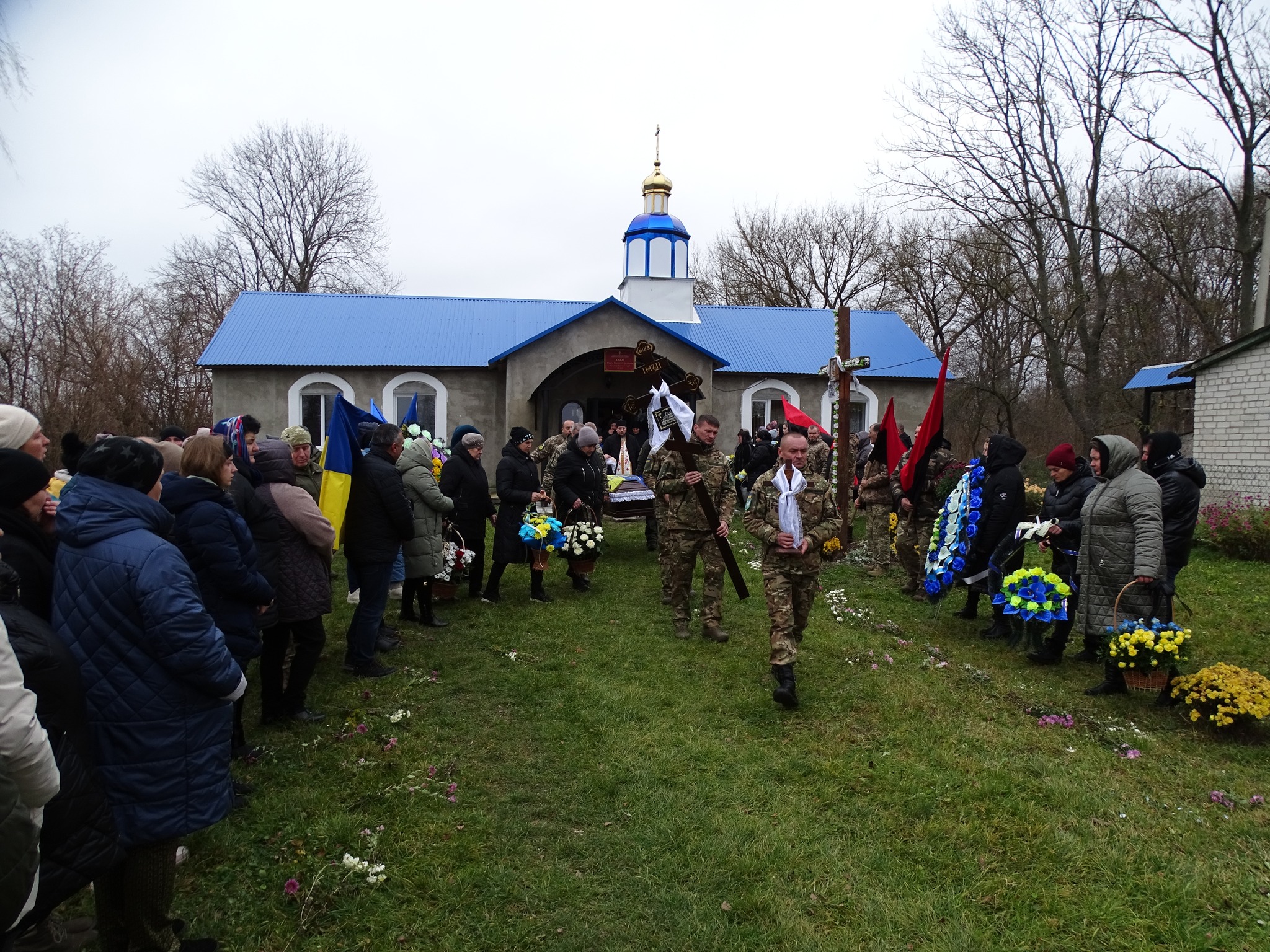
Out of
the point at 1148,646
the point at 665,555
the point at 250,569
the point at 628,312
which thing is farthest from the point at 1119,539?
the point at 628,312

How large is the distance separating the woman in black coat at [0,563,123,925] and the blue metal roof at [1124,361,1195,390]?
2253 centimetres

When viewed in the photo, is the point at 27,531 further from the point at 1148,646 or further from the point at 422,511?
the point at 1148,646

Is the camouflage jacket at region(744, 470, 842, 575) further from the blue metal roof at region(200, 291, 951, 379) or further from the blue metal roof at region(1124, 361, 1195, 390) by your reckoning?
the blue metal roof at region(1124, 361, 1195, 390)

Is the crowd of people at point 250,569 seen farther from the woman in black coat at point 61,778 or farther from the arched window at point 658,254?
the arched window at point 658,254

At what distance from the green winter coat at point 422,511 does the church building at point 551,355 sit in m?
12.3

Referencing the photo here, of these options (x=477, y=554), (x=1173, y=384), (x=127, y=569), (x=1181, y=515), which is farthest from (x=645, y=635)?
(x=1173, y=384)

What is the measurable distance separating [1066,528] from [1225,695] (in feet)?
6.83

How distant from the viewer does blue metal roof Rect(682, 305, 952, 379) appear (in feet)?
78.7

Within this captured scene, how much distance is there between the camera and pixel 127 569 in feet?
9.39

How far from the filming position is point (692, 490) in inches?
292

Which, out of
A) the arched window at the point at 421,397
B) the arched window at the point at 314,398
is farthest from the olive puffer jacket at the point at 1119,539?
the arched window at the point at 314,398

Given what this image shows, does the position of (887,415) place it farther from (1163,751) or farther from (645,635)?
(1163,751)

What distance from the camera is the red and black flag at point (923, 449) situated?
872 centimetres

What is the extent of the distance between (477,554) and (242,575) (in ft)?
15.5
